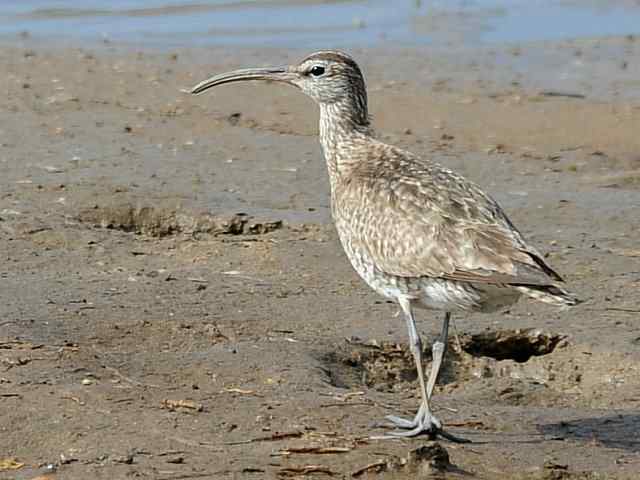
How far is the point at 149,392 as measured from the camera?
6816 mm

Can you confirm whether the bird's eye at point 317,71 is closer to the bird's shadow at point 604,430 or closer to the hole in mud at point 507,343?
the hole in mud at point 507,343

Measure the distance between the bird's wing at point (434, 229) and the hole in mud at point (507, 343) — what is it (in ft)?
4.03

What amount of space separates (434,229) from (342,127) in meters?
1.30

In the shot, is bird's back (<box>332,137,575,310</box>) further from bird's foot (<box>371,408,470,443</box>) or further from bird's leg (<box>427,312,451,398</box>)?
bird's foot (<box>371,408,470,443</box>)

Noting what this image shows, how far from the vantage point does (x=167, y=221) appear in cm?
984

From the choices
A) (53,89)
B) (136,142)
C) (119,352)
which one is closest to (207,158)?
(136,142)

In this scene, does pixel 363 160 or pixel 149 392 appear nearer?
pixel 149 392

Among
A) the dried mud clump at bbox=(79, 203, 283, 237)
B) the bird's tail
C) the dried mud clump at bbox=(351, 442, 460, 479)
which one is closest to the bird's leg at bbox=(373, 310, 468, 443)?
the dried mud clump at bbox=(351, 442, 460, 479)

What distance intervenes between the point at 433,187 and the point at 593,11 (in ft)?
37.7

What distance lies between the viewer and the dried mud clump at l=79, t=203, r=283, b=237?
9.66m

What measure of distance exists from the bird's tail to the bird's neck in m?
1.66

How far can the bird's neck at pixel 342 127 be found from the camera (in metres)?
7.63

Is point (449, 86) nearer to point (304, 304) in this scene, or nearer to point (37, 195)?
point (37, 195)

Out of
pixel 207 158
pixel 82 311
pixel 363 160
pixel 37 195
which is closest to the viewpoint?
pixel 363 160
